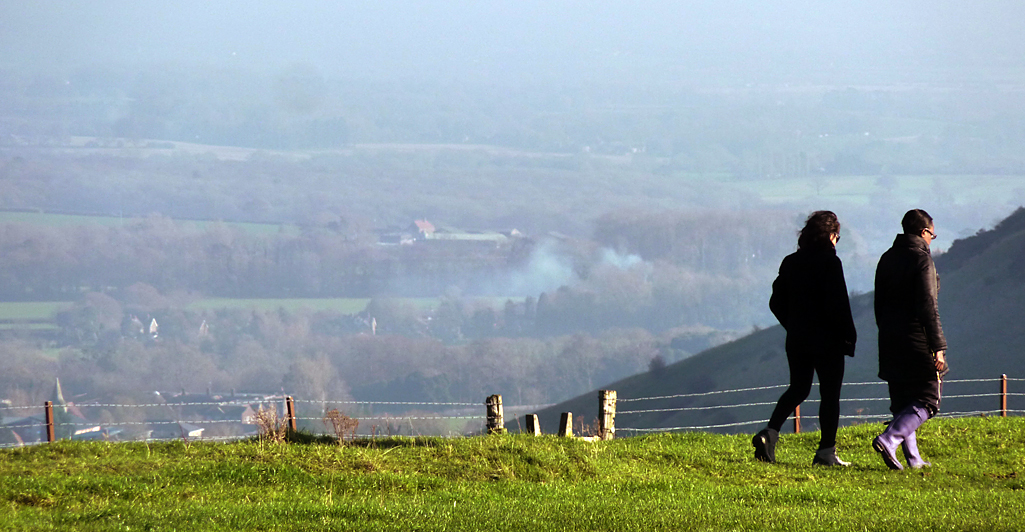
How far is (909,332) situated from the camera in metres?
10.3

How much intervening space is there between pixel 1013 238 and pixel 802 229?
13359 cm

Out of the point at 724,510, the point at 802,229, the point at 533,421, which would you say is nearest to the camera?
the point at 724,510

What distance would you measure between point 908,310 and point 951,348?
131 metres

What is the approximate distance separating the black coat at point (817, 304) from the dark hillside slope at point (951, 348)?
103967 millimetres

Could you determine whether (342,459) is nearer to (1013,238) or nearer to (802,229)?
(802,229)

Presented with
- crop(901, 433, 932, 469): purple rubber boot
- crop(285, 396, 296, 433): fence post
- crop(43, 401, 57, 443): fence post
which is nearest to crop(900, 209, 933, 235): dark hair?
crop(901, 433, 932, 469): purple rubber boot

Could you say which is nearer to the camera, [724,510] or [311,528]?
[311,528]

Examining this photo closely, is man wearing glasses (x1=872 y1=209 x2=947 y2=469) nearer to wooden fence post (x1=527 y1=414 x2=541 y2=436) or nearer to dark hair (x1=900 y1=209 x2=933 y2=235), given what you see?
dark hair (x1=900 y1=209 x2=933 y2=235)

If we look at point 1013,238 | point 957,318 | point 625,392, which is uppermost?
point 1013,238

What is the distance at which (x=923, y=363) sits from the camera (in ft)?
33.8

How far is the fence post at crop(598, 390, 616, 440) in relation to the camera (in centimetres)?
1570

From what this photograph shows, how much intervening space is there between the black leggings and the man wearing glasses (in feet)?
1.59

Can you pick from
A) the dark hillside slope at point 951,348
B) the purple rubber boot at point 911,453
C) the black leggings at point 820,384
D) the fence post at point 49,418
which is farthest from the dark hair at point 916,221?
the dark hillside slope at point 951,348

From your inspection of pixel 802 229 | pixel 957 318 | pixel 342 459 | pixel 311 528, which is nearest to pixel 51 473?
pixel 342 459
